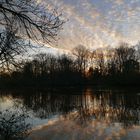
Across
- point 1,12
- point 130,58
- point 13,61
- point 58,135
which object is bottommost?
point 58,135

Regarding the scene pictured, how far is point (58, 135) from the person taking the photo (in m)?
15.7

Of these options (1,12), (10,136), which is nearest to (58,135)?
(10,136)

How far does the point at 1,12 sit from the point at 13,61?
7.26 feet

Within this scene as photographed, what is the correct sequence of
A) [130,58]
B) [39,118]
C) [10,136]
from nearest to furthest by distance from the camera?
[10,136] → [39,118] → [130,58]

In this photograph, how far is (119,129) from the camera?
1692cm

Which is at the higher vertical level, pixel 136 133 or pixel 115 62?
pixel 115 62

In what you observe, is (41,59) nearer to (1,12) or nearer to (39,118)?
(39,118)

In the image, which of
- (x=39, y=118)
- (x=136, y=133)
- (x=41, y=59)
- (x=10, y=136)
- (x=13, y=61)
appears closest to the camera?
(x=13, y=61)

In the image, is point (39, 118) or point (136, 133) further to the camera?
point (39, 118)

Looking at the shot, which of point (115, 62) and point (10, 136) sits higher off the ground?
point (115, 62)

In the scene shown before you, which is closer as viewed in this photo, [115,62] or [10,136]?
[10,136]

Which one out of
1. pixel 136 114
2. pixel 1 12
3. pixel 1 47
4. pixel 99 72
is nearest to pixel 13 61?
pixel 1 47

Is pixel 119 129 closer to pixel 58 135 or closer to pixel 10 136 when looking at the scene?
pixel 58 135

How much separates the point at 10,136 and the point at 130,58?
8931cm
